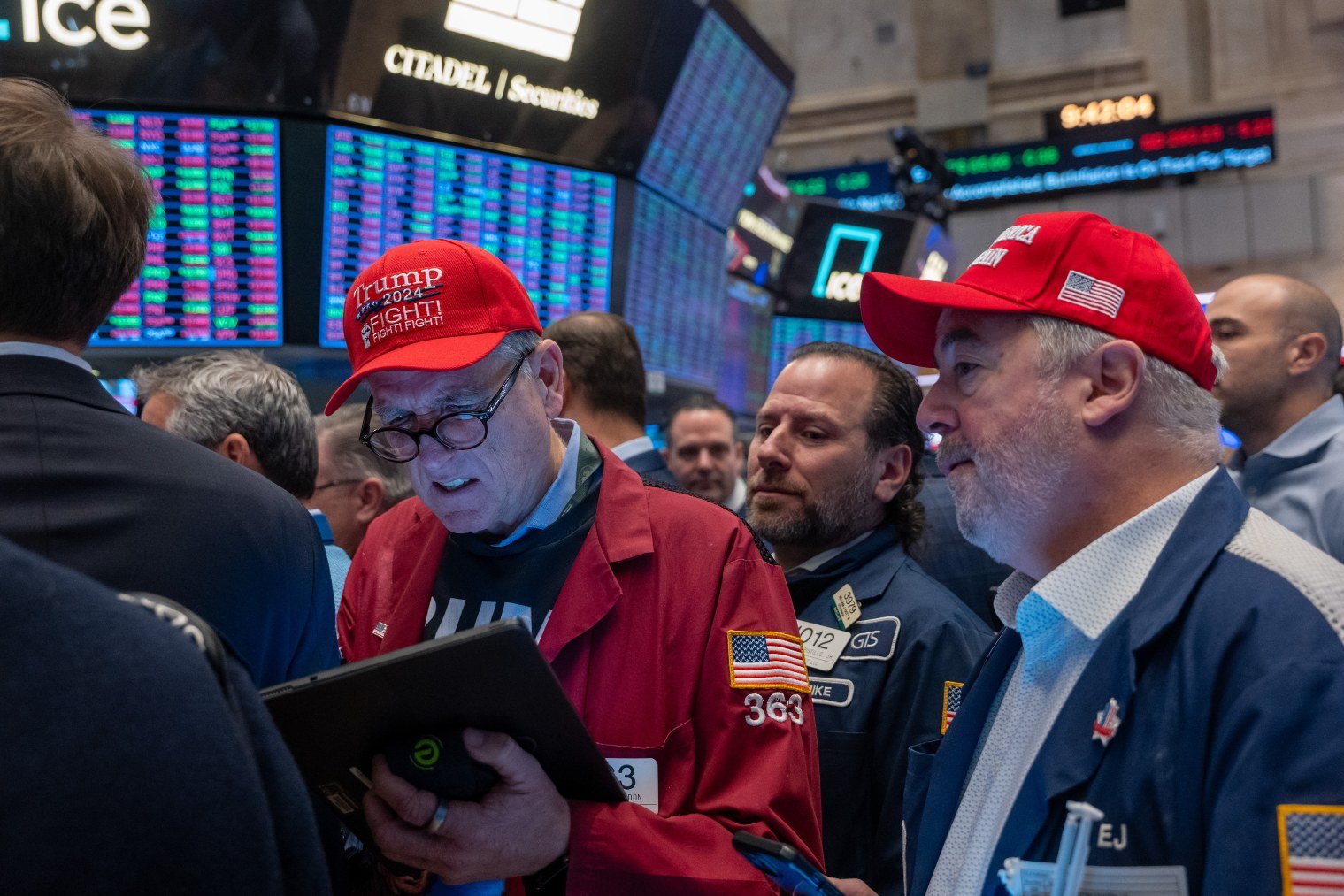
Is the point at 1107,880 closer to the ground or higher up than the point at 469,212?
closer to the ground

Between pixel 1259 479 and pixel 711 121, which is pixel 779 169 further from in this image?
pixel 1259 479

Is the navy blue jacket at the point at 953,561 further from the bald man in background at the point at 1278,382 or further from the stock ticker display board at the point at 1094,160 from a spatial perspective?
the stock ticker display board at the point at 1094,160

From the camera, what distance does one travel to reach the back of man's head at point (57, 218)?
4.23 ft

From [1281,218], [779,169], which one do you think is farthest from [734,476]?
[1281,218]

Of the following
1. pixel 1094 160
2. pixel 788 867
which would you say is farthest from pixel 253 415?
pixel 1094 160

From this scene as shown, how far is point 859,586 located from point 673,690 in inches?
34.3

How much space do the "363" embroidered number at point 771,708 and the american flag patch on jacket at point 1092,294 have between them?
26.4 inches

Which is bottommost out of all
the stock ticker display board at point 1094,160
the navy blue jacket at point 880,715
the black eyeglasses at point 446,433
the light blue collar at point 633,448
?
the navy blue jacket at point 880,715

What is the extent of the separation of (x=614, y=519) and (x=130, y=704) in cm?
118

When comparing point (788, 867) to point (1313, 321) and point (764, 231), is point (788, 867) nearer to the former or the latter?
point (1313, 321)

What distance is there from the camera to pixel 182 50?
3.72 metres

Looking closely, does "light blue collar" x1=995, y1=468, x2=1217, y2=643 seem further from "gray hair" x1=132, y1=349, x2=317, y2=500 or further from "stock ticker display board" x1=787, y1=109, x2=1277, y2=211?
"stock ticker display board" x1=787, y1=109, x2=1277, y2=211

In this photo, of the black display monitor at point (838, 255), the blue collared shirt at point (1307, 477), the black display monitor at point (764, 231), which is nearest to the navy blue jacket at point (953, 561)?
the blue collared shirt at point (1307, 477)

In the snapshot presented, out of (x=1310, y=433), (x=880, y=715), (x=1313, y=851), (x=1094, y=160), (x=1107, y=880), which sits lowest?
(x=880, y=715)
